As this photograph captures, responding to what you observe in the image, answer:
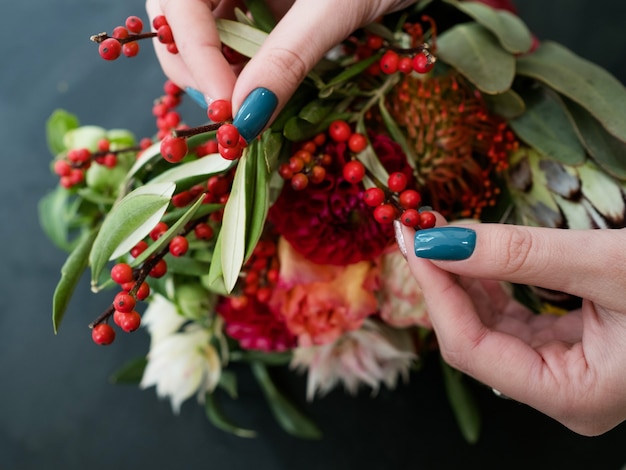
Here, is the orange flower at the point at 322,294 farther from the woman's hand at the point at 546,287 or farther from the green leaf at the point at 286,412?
the green leaf at the point at 286,412

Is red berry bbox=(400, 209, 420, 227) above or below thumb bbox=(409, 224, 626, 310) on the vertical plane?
above

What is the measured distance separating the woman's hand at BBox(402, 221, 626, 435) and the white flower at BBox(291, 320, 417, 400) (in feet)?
0.56

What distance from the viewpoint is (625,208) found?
53 cm

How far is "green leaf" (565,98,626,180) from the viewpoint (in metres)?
0.52

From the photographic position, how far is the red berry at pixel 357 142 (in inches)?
19.4

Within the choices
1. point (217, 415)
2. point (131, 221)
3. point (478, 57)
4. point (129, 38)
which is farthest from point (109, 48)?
point (217, 415)

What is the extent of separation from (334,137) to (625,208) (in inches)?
11.1

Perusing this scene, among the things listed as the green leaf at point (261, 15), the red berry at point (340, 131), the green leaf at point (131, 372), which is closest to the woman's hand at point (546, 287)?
the red berry at point (340, 131)

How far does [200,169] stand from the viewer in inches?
18.7

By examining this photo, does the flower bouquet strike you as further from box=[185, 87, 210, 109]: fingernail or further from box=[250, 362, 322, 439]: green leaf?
box=[250, 362, 322, 439]: green leaf

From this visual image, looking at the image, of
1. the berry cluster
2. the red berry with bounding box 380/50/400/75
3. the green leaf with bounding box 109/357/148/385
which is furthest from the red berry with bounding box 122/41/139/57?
the green leaf with bounding box 109/357/148/385

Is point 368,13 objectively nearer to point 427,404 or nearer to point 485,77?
point 485,77

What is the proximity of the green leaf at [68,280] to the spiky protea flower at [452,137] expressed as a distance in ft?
1.06

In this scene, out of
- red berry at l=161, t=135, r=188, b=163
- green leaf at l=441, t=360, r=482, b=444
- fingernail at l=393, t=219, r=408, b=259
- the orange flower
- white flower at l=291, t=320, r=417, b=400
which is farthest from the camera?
green leaf at l=441, t=360, r=482, b=444
